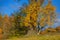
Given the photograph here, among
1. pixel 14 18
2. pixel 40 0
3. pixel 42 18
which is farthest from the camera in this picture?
pixel 14 18

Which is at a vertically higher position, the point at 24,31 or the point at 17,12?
the point at 17,12

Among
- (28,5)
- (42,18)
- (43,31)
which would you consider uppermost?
(28,5)

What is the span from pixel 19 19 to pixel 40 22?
4.18m

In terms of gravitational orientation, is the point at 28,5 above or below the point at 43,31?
above

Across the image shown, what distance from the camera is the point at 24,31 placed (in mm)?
31781

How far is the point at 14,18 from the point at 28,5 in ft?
14.1

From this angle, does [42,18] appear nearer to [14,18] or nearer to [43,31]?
[43,31]

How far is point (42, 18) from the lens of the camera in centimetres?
3044

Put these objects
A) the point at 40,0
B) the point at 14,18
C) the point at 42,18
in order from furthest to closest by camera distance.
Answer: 1. the point at 14,18
2. the point at 40,0
3. the point at 42,18

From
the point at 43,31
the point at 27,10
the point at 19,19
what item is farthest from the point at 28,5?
the point at 43,31

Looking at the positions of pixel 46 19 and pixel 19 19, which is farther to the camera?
pixel 19 19

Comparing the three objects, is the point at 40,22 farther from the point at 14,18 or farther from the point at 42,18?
the point at 14,18

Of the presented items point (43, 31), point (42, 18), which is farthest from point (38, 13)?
point (43, 31)

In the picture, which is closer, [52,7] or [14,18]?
[52,7]
